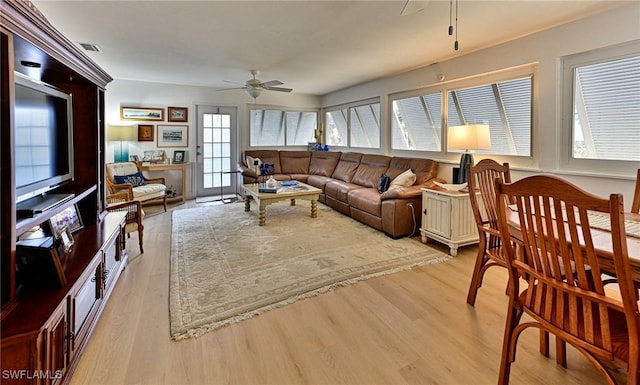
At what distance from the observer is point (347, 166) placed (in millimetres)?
6145

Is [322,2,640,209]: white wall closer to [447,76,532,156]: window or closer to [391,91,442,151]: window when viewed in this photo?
[447,76,532,156]: window

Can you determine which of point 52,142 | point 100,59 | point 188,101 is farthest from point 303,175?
point 52,142

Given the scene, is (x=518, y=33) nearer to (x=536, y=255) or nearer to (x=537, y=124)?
(x=537, y=124)

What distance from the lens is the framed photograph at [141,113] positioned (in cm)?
580

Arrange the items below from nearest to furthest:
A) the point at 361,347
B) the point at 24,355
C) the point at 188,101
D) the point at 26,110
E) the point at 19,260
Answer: the point at 24,355
the point at 19,260
the point at 26,110
the point at 361,347
the point at 188,101

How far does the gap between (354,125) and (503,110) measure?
340 centimetres

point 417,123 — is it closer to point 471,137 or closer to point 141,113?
point 471,137

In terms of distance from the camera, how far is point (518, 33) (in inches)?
130

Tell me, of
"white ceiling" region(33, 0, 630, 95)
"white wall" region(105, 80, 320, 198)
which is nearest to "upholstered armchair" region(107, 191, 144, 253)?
"white ceiling" region(33, 0, 630, 95)

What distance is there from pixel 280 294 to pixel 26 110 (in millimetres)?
1926

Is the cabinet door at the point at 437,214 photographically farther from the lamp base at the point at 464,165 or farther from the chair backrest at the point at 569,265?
the chair backrest at the point at 569,265

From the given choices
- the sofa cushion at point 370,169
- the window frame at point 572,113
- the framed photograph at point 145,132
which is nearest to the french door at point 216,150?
the framed photograph at point 145,132

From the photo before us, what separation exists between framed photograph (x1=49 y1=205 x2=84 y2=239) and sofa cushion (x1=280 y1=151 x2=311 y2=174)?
14.8ft

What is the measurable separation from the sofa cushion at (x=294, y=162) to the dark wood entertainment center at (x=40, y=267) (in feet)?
15.0
